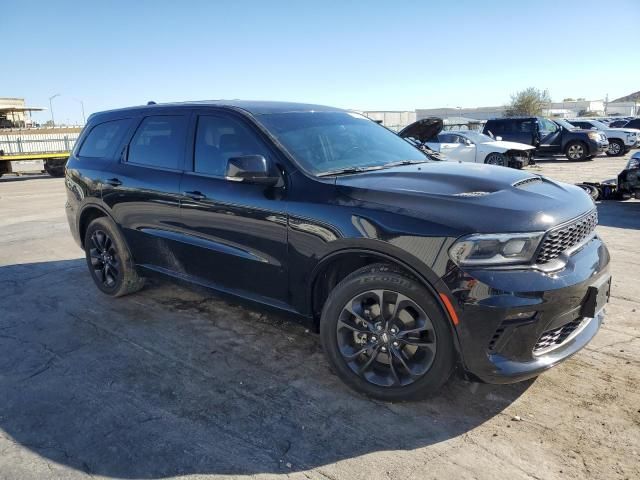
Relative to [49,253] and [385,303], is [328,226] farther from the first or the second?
[49,253]

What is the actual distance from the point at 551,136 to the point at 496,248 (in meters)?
20.4

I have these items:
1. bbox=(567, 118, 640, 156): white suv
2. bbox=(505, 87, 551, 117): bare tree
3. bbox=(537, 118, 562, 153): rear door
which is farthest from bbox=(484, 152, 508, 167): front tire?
bbox=(505, 87, 551, 117): bare tree

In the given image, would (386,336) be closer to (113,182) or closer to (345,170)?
(345,170)

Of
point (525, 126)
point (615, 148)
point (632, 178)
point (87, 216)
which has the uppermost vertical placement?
point (525, 126)

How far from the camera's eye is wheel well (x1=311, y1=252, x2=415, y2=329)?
320cm

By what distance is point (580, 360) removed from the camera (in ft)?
11.9

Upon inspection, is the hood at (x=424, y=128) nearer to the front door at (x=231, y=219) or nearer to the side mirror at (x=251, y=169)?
the front door at (x=231, y=219)

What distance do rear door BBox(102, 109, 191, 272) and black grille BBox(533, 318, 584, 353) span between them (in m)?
2.84

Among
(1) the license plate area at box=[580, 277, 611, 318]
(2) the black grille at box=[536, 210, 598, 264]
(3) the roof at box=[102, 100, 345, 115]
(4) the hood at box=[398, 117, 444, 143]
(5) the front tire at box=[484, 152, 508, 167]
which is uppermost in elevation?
(3) the roof at box=[102, 100, 345, 115]

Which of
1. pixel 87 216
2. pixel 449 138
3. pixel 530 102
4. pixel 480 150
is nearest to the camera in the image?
pixel 87 216

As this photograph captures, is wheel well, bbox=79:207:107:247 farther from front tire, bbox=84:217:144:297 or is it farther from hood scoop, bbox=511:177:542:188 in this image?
hood scoop, bbox=511:177:542:188

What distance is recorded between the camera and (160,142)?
4477mm

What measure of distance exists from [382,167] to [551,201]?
3.92 ft

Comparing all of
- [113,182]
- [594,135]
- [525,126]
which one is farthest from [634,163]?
[594,135]
